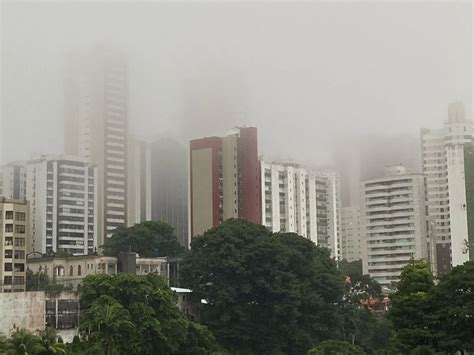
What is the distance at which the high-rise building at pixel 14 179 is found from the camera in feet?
267

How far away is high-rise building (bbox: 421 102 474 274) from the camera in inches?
2662

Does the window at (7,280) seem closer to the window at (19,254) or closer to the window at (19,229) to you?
the window at (19,254)

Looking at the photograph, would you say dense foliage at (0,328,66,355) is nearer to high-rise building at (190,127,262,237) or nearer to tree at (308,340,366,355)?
tree at (308,340,366,355)

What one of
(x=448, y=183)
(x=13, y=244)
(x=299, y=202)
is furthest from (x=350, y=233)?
(x=13, y=244)

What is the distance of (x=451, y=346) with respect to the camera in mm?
31875

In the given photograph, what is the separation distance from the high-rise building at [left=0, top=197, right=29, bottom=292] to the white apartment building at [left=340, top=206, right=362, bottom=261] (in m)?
55.1

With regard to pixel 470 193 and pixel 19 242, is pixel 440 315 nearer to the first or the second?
pixel 470 193

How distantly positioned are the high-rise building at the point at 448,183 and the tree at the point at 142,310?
3425cm

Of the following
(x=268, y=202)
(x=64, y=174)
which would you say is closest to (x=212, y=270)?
(x=268, y=202)

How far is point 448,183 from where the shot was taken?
7062 centimetres

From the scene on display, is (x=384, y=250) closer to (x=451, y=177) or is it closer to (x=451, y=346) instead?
(x=451, y=177)

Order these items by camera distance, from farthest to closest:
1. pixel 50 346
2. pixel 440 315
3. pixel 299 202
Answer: pixel 299 202 → pixel 440 315 → pixel 50 346

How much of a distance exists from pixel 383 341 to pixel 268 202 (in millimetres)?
24917

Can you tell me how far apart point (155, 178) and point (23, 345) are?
55.1 m
